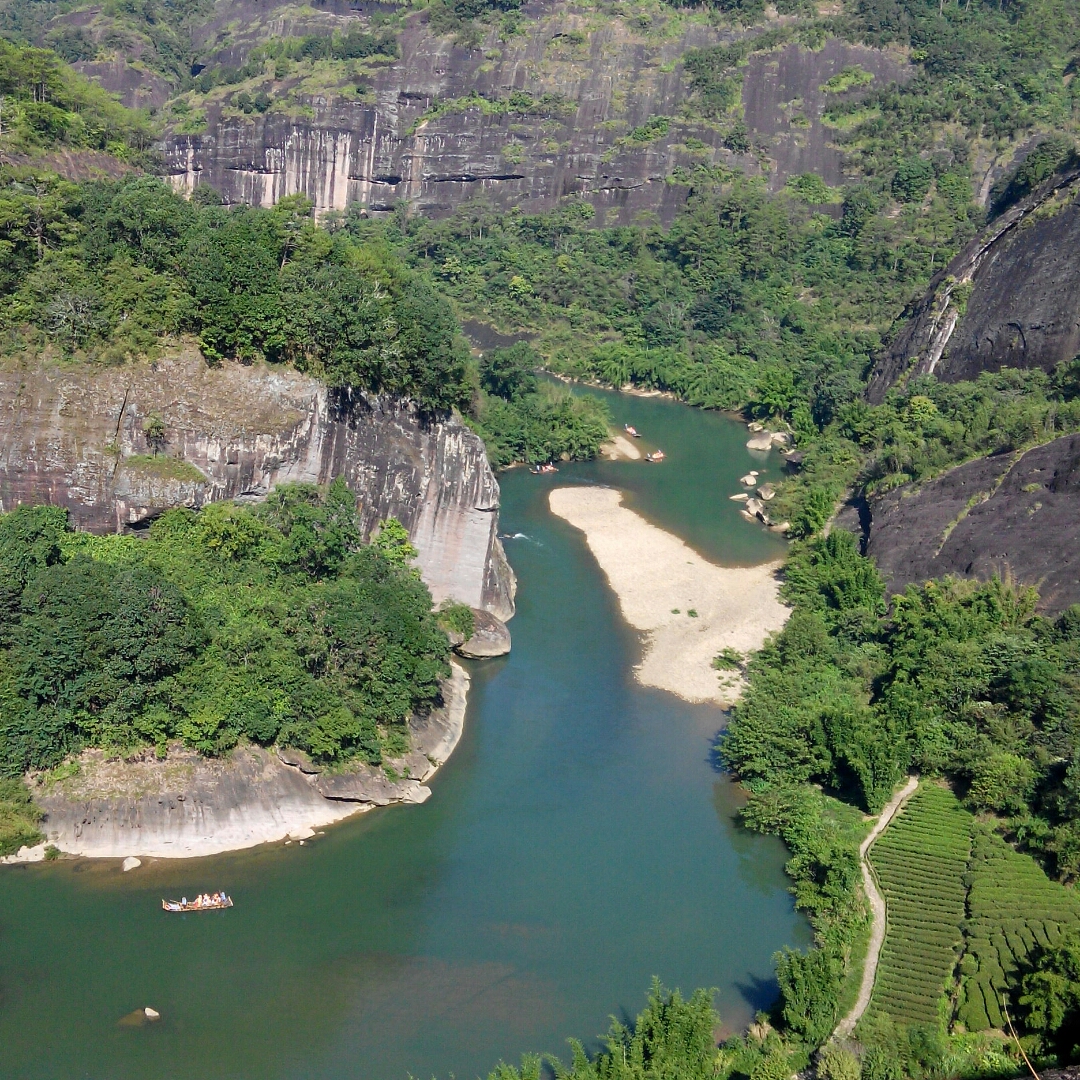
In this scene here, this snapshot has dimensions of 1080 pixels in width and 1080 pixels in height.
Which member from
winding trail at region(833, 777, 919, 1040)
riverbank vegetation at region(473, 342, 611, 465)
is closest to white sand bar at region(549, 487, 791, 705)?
riverbank vegetation at region(473, 342, 611, 465)

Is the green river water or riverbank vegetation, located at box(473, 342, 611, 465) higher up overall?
riverbank vegetation, located at box(473, 342, 611, 465)

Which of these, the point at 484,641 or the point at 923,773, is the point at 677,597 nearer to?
the point at 484,641

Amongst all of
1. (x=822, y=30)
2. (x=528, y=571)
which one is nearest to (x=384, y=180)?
(x=822, y=30)

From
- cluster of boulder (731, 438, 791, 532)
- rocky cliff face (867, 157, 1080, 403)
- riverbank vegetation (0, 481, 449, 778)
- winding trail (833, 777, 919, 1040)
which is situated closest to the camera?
winding trail (833, 777, 919, 1040)

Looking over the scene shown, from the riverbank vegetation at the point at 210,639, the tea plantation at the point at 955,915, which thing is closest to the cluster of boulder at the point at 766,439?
the riverbank vegetation at the point at 210,639

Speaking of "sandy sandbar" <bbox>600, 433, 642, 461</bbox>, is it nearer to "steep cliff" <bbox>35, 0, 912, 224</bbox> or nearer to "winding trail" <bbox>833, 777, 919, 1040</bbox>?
"winding trail" <bbox>833, 777, 919, 1040</bbox>

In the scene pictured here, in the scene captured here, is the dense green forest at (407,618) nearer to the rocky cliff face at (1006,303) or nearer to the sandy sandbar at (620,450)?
the sandy sandbar at (620,450)

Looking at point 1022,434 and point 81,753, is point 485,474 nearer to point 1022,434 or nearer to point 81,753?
point 81,753
